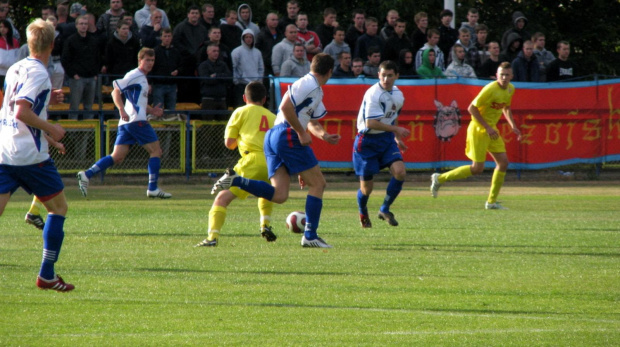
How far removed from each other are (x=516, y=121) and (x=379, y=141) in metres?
9.45

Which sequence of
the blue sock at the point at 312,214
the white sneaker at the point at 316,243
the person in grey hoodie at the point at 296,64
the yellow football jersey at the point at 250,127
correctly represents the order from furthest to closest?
the person in grey hoodie at the point at 296,64, the yellow football jersey at the point at 250,127, the white sneaker at the point at 316,243, the blue sock at the point at 312,214

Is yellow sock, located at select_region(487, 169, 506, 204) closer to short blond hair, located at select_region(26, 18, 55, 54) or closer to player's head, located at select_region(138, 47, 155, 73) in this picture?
player's head, located at select_region(138, 47, 155, 73)

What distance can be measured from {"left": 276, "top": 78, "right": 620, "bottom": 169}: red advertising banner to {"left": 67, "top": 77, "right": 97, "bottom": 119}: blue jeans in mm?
3737

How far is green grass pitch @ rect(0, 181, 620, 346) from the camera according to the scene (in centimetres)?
635

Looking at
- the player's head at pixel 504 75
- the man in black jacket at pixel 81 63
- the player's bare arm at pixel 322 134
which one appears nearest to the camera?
the player's bare arm at pixel 322 134

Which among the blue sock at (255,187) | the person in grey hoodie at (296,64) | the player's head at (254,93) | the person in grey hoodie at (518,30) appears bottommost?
the blue sock at (255,187)

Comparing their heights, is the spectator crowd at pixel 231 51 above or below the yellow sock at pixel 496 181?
above

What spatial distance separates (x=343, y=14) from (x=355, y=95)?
7150mm

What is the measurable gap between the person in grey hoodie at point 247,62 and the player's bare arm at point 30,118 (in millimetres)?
12988

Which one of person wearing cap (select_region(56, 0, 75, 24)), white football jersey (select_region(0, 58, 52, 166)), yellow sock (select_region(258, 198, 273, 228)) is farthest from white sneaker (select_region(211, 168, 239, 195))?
person wearing cap (select_region(56, 0, 75, 24))

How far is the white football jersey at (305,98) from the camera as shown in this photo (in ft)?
33.5

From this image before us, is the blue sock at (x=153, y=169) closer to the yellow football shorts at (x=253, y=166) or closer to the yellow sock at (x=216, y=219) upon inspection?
the yellow football shorts at (x=253, y=166)

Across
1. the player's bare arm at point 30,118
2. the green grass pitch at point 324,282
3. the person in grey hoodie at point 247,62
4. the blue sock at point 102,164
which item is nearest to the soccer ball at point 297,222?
the green grass pitch at point 324,282

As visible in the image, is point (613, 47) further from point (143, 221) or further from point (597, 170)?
point (143, 221)
